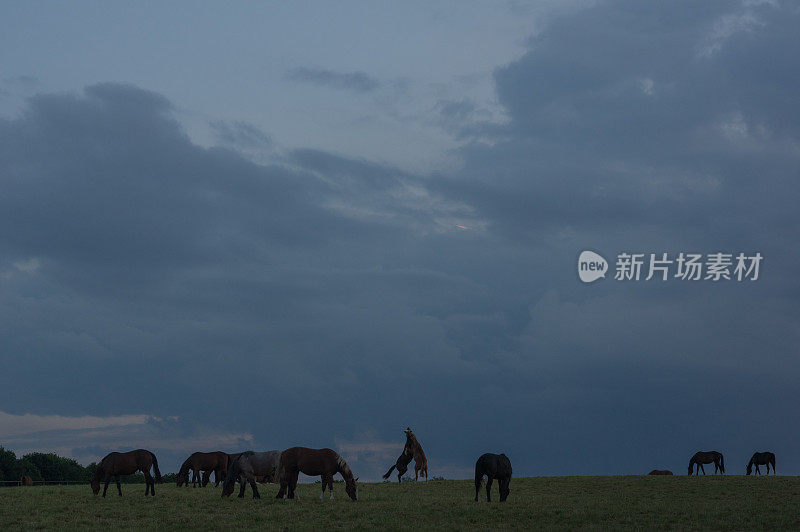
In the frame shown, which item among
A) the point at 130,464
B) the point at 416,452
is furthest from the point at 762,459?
the point at 130,464

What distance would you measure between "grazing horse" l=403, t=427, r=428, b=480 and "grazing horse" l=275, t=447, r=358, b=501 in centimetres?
1759

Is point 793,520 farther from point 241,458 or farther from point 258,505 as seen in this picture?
point 241,458

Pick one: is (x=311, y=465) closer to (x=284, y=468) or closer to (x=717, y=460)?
(x=284, y=468)

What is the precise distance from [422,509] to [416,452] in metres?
21.1

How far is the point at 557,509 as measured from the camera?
115 feet

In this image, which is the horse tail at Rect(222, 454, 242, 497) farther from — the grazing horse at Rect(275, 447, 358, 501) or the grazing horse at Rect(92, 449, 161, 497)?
the grazing horse at Rect(92, 449, 161, 497)

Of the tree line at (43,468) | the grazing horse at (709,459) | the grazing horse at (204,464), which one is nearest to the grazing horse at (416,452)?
the grazing horse at (204,464)

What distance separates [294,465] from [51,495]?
15.2 m

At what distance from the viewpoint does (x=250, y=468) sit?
131 feet

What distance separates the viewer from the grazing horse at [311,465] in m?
38.4

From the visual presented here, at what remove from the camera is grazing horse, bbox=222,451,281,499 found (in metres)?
39.9

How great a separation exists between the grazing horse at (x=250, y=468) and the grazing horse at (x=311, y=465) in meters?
1.32

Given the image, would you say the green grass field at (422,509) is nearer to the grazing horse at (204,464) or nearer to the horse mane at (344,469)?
the horse mane at (344,469)

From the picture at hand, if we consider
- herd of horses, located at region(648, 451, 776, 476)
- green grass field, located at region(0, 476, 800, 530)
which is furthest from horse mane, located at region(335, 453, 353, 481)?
herd of horses, located at region(648, 451, 776, 476)
